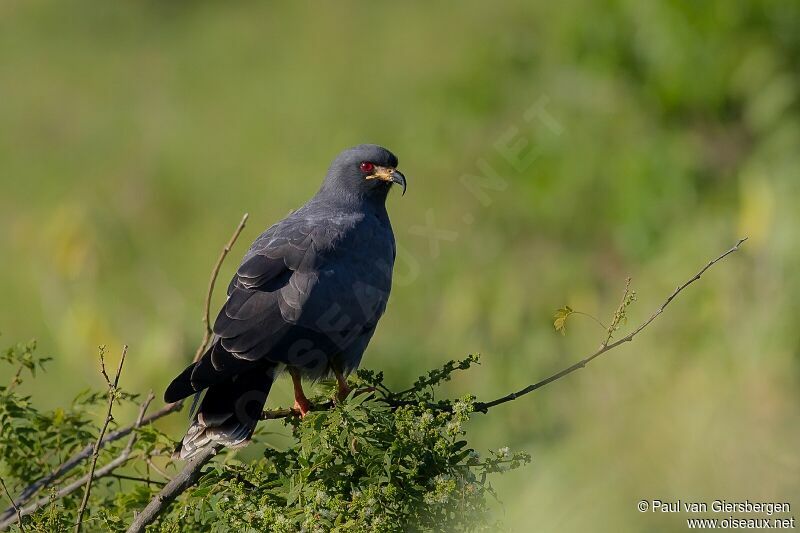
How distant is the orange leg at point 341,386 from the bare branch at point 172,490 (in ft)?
1.75

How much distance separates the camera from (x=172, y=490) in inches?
129

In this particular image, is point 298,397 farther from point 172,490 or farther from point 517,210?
point 517,210

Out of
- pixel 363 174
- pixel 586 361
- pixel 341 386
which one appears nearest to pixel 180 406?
pixel 341 386

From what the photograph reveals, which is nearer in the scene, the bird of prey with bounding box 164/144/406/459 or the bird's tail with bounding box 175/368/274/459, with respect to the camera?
the bird's tail with bounding box 175/368/274/459

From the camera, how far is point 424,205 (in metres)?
9.73

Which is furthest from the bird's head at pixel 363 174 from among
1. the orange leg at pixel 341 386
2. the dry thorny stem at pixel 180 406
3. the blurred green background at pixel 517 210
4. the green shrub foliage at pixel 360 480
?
the green shrub foliage at pixel 360 480

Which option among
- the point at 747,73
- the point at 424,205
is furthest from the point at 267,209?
the point at 747,73

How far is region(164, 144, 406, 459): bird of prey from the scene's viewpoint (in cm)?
364

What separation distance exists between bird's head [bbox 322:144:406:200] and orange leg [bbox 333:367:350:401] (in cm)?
104

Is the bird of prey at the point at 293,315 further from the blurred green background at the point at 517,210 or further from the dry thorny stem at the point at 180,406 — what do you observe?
the blurred green background at the point at 517,210

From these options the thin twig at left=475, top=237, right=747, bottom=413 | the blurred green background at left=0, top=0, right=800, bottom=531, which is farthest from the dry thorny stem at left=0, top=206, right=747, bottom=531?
the blurred green background at left=0, top=0, right=800, bottom=531

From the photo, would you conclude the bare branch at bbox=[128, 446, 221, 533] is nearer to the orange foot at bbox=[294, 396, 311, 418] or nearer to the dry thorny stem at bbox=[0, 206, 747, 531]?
the dry thorny stem at bbox=[0, 206, 747, 531]

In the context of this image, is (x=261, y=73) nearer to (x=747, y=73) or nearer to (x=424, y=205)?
(x=424, y=205)

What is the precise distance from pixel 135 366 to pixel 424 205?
136 inches
